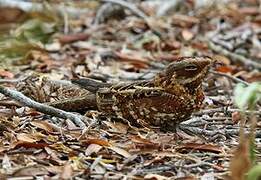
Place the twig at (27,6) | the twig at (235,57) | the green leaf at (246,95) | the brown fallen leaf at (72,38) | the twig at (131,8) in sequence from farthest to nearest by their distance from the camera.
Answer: the twig at (131,8) → the twig at (27,6) → the brown fallen leaf at (72,38) → the twig at (235,57) → the green leaf at (246,95)

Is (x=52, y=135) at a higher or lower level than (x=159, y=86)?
lower

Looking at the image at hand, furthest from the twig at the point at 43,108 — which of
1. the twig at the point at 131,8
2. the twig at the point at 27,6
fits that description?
the twig at the point at 131,8

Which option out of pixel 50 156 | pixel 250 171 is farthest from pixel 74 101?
pixel 250 171

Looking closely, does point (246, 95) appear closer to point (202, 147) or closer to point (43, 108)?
point (202, 147)

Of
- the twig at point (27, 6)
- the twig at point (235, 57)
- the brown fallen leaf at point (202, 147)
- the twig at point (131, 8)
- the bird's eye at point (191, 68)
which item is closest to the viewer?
the brown fallen leaf at point (202, 147)

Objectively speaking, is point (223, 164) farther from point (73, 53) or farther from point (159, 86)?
point (73, 53)

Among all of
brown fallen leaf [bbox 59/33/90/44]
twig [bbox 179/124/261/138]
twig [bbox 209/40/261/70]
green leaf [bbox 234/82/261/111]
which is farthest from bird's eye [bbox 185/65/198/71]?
brown fallen leaf [bbox 59/33/90/44]

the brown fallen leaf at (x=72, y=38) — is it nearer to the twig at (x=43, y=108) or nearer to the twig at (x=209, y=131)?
the twig at (x=43, y=108)

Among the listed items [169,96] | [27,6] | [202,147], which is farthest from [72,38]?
[202,147]
